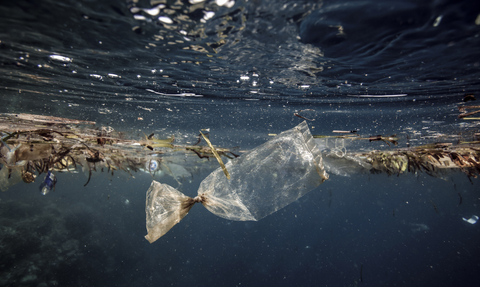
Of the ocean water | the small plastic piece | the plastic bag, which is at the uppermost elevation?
the ocean water

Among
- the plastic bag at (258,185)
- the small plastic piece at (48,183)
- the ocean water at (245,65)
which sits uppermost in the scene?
the ocean water at (245,65)

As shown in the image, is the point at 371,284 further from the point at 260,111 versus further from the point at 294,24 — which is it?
the point at 294,24

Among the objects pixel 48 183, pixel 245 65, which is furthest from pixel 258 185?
pixel 48 183

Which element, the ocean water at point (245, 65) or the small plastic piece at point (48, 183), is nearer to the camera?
the ocean water at point (245, 65)

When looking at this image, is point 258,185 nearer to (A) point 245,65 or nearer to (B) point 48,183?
(A) point 245,65

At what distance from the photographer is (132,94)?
28.6 ft

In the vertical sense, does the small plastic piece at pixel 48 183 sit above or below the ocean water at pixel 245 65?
below

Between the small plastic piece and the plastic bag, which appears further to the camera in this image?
the small plastic piece

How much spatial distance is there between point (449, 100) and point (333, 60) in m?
6.26

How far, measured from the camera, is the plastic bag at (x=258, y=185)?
3.19 meters

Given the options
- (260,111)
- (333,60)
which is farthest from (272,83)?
(260,111)

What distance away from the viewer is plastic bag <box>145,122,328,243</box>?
3.19m

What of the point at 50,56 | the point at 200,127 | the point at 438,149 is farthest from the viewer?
the point at 200,127

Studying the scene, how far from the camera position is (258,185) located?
331 centimetres
